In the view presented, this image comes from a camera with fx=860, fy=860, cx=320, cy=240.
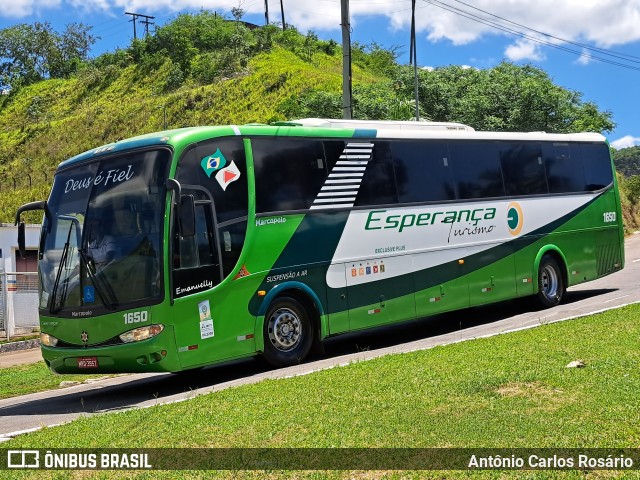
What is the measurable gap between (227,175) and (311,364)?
3031 millimetres

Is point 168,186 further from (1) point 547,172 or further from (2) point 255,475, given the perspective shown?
(1) point 547,172

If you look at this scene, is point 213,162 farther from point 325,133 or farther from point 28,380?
point 28,380

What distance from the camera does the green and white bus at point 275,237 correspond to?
1098 centimetres

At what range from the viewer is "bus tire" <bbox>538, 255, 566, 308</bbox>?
17.4 metres

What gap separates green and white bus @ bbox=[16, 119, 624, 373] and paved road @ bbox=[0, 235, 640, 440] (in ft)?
1.63

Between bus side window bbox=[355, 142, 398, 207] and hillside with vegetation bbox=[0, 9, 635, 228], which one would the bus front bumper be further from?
hillside with vegetation bbox=[0, 9, 635, 228]

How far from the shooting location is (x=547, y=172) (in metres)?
17.6

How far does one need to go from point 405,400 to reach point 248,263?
15.3 feet

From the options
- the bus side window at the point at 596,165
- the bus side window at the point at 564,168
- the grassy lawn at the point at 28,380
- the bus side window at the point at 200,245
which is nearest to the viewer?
the bus side window at the point at 200,245

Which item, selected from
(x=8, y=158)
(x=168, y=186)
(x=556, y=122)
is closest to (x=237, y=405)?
(x=168, y=186)

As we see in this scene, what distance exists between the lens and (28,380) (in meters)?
14.9

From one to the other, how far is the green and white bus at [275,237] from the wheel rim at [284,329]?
1.0 inches

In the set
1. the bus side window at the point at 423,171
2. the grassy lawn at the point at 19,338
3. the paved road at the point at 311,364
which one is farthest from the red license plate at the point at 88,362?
the grassy lawn at the point at 19,338

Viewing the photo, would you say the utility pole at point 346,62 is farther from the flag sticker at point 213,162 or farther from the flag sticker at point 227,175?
the flag sticker at point 213,162
